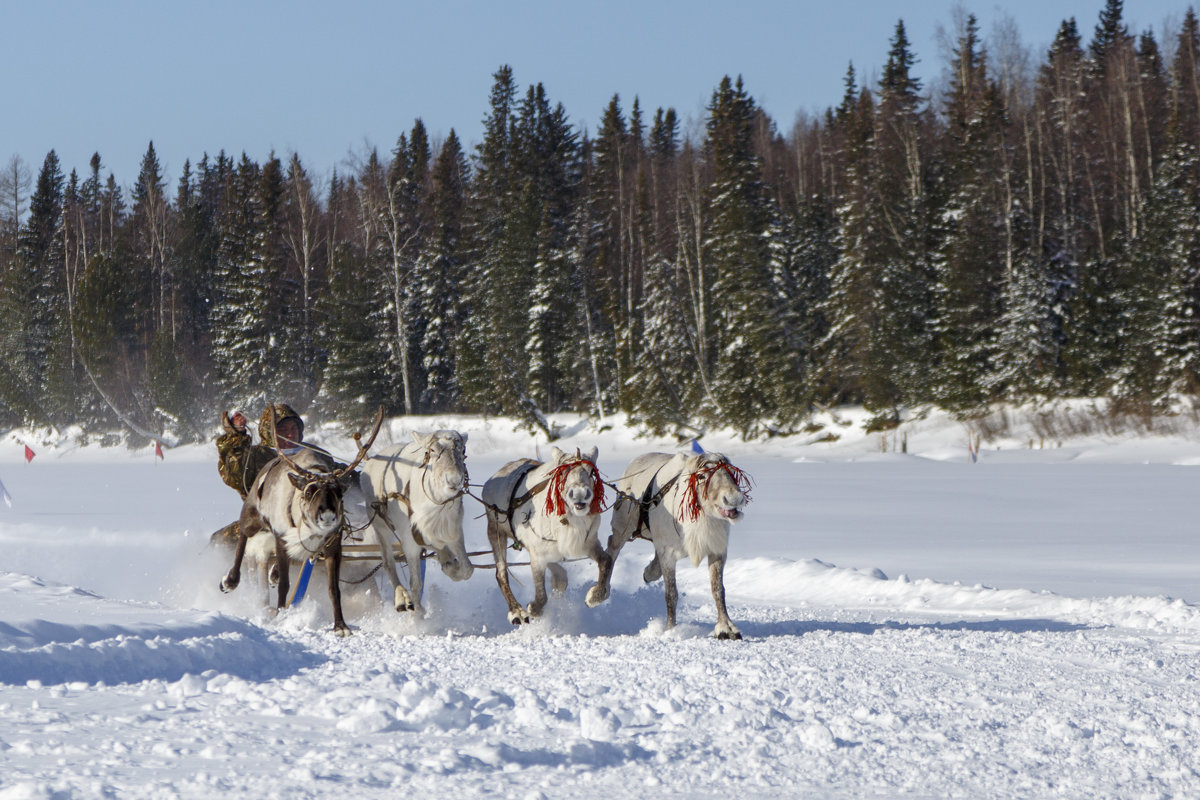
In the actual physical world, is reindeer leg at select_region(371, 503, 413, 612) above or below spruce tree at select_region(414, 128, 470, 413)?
below

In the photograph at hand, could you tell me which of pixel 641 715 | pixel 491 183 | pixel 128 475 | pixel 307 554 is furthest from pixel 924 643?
pixel 491 183

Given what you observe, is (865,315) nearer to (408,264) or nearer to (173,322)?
(408,264)

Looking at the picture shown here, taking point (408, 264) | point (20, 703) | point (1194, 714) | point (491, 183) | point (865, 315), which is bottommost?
point (1194, 714)

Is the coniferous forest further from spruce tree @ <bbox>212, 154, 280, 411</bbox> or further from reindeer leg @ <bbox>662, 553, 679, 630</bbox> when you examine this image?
reindeer leg @ <bbox>662, 553, 679, 630</bbox>

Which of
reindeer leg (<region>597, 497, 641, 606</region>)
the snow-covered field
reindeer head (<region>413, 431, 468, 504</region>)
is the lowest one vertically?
the snow-covered field

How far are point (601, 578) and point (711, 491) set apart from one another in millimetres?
966

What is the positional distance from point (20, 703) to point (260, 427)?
489 cm

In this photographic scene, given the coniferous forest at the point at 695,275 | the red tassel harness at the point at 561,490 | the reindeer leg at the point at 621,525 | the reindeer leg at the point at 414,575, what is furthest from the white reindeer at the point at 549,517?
the coniferous forest at the point at 695,275

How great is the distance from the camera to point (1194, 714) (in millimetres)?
5051

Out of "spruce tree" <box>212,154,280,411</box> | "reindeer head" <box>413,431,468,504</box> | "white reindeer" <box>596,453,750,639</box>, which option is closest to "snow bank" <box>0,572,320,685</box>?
"reindeer head" <box>413,431,468,504</box>

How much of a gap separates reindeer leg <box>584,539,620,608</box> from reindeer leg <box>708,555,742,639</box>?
0.67 m

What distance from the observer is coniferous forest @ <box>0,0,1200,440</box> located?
33.8 meters

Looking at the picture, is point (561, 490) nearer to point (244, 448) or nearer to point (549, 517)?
point (549, 517)

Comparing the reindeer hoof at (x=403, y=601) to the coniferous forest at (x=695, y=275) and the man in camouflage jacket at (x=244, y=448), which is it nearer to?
the man in camouflage jacket at (x=244, y=448)
